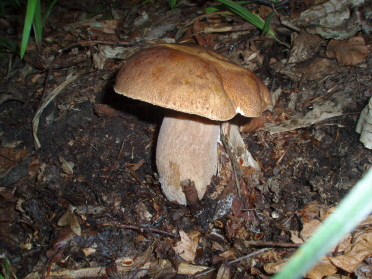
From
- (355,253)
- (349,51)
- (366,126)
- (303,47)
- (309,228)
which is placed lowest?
(309,228)

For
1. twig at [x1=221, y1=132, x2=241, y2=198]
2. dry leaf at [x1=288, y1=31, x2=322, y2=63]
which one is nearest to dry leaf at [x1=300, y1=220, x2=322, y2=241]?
twig at [x1=221, y1=132, x2=241, y2=198]

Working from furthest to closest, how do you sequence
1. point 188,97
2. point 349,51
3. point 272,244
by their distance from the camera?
point 349,51 → point 272,244 → point 188,97

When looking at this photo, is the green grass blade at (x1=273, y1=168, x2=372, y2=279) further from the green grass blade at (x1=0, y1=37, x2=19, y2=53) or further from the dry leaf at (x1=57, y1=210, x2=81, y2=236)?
the green grass blade at (x1=0, y1=37, x2=19, y2=53)

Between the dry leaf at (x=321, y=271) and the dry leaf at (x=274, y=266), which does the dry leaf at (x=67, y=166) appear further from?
the dry leaf at (x=321, y=271)

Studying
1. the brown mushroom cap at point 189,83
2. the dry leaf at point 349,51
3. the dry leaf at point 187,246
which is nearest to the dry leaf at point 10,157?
the brown mushroom cap at point 189,83

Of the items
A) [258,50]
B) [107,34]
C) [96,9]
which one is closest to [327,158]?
[258,50]

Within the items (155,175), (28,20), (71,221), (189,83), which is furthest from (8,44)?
(189,83)

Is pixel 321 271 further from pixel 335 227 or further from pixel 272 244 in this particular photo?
pixel 335 227
